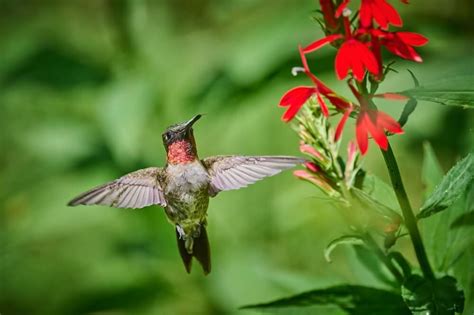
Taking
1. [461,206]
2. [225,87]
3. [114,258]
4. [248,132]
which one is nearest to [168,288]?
[114,258]

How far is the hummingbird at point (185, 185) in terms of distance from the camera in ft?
4.56

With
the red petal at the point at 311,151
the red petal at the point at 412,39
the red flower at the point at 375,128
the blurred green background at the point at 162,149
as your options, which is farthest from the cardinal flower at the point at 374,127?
the blurred green background at the point at 162,149

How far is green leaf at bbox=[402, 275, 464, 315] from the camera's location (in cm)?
123

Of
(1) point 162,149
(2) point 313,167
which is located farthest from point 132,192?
(1) point 162,149

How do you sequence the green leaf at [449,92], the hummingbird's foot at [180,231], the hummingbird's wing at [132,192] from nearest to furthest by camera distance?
1. the green leaf at [449,92]
2. the hummingbird's wing at [132,192]
3. the hummingbird's foot at [180,231]

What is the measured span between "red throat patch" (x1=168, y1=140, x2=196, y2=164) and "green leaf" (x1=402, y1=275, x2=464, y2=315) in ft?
1.53

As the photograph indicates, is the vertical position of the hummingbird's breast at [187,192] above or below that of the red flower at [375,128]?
above

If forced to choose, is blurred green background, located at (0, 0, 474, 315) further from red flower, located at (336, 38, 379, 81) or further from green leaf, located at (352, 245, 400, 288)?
red flower, located at (336, 38, 379, 81)

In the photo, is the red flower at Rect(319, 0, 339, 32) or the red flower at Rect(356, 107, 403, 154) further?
the red flower at Rect(319, 0, 339, 32)

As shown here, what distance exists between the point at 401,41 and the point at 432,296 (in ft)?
1.51

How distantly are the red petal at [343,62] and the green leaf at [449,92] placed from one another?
11 cm

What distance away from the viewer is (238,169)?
141 cm

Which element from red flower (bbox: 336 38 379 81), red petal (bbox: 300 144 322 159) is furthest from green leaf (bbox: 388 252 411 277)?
red flower (bbox: 336 38 379 81)

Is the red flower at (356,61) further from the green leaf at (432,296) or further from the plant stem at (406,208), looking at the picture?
the green leaf at (432,296)
